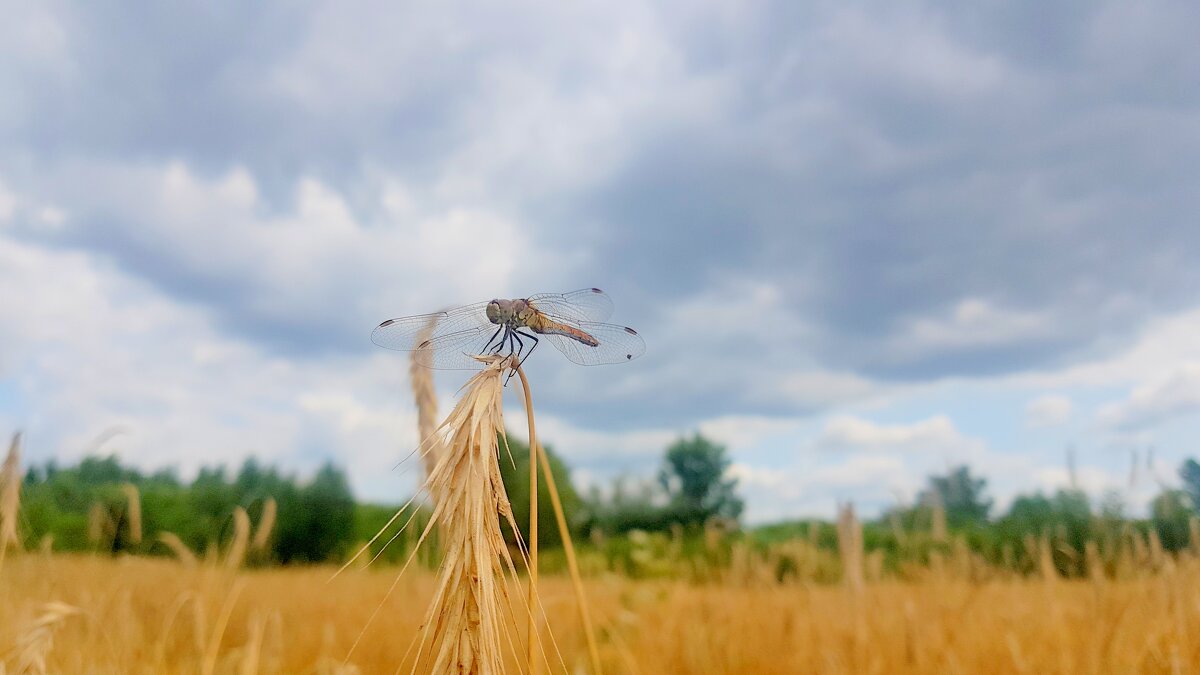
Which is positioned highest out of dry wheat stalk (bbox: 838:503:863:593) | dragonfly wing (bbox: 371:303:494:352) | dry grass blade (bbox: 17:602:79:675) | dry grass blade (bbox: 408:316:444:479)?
dragonfly wing (bbox: 371:303:494:352)

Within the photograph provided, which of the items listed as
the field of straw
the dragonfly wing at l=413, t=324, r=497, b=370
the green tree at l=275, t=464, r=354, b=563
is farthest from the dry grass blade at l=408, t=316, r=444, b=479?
the green tree at l=275, t=464, r=354, b=563

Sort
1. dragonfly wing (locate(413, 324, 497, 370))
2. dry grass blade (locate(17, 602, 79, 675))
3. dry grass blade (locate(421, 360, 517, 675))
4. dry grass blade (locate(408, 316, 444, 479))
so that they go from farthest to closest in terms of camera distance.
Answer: dry grass blade (locate(408, 316, 444, 479)) < dragonfly wing (locate(413, 324, 497, 370)) < dry grass blade (locate(17, 602, 79, 675)) < dry grass blade (locate(421, 360, 517, 675))

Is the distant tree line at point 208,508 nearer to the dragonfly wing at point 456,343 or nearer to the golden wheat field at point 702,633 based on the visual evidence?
the golden wheat field at point 702,633

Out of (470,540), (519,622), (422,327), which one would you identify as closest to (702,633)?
(519,622)

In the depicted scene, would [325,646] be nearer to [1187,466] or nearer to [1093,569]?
[1093,569]

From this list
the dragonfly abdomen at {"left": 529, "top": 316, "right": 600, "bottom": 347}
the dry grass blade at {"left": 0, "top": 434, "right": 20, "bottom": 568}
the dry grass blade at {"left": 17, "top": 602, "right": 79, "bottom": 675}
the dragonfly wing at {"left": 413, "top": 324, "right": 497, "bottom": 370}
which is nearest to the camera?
the dry grass blade at {"left": 17, "top": 602, "right": 79, "bottom": 675}

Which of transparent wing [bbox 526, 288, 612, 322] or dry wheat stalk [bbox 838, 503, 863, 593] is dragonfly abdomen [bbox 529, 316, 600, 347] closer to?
transparent wing [bbox 526, 288, 612, 322]

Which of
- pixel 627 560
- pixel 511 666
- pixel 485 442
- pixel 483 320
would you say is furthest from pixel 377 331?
pixel 627 560
